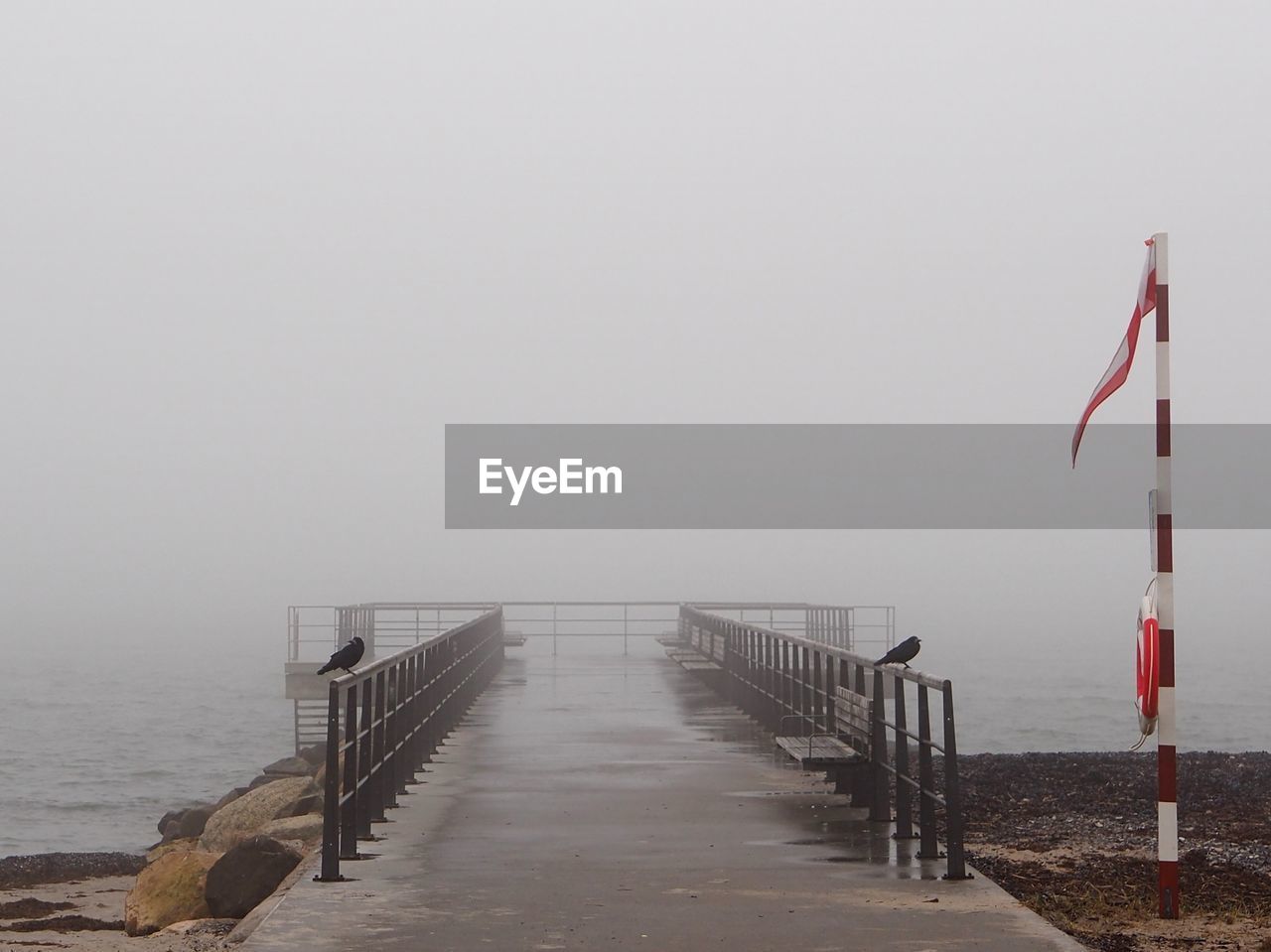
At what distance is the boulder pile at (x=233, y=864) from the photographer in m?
10.9

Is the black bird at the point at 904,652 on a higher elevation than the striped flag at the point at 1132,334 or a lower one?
lower

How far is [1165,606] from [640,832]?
3.58m

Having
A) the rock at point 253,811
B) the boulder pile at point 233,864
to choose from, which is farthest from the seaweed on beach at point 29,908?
the rock at point 253,811

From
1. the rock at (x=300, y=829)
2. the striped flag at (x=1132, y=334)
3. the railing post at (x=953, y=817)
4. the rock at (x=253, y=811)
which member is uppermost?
the striped flag at (x=1132, y=334)

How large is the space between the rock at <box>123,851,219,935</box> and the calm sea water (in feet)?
64.1

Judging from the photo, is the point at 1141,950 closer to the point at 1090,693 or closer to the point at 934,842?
the point at 934,842

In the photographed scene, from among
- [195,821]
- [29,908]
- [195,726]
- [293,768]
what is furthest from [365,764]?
[195,726]

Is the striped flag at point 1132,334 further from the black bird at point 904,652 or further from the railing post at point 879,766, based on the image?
the railing post at point 879,766

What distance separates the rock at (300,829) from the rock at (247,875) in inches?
95.9

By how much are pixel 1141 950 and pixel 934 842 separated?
6.17 ft

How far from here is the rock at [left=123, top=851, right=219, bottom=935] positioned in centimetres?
1270

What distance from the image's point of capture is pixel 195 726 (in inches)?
2744

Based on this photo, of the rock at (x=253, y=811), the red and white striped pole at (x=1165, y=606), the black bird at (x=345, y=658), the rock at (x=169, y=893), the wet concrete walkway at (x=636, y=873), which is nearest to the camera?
the wet concrete walkway at (x=636, y=873)

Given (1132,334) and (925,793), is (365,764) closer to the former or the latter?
(925,793)
